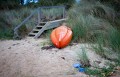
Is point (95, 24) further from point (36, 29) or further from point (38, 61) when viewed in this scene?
point (36, 29)

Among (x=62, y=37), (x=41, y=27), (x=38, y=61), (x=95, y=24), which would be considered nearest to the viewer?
(x=38, y=61)

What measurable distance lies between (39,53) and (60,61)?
1.19 m

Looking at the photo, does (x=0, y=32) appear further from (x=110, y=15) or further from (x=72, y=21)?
(x=110, y=15)

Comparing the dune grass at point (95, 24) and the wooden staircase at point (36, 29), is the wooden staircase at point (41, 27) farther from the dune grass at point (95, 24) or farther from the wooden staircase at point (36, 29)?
the dune grass at point (95, 24)

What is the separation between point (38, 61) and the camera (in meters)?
5.89

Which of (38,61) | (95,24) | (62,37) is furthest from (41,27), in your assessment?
(38,61)

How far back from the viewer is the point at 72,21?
28.1ft

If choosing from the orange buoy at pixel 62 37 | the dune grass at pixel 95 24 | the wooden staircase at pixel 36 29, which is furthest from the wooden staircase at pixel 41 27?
the orange buoy at pixel 62 37

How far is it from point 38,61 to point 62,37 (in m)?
1.74

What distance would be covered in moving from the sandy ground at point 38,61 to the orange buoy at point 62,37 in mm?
206

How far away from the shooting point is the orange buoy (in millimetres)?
7105

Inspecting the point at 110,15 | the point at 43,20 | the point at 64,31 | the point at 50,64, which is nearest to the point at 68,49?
the point at 64,31

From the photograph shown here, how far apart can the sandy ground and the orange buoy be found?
0.21 m

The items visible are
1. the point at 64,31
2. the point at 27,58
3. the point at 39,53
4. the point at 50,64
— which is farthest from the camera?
the point at 64,31
